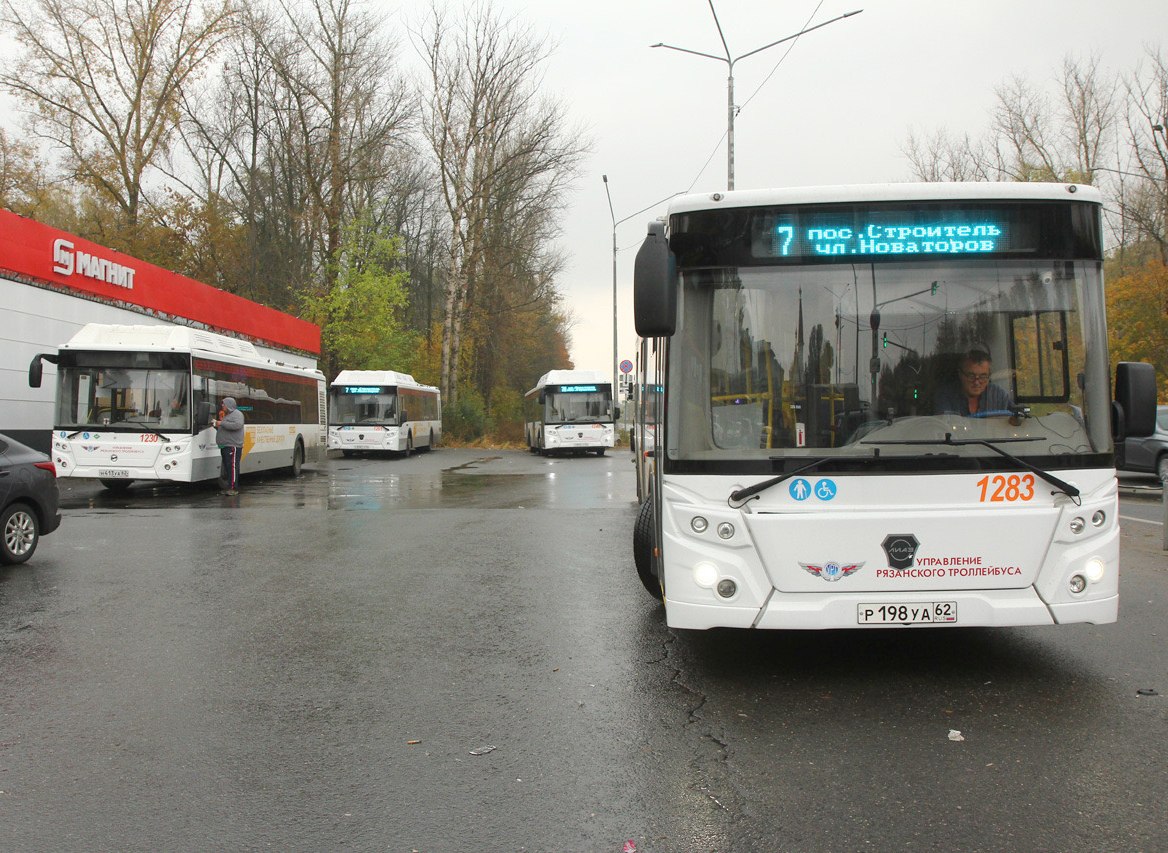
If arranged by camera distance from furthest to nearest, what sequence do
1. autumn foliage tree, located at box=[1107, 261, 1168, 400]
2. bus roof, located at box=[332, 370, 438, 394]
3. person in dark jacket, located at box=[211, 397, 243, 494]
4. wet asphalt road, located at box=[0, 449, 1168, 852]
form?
bus roof, located at box=[332, 370, 438, 394], autumn foliage tree, located at box=[1107, 261, 1168, 400], person in dark jacket, located at box=[211, 397, 243, 494], wet asphalt road, located at box=[0, 449, 1168, 852]

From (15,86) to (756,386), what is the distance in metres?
36.0

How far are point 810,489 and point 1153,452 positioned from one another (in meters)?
17.1

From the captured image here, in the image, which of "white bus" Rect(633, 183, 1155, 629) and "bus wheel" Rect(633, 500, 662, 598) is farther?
"bus wheel" Rect(633, 500, 662, 598)

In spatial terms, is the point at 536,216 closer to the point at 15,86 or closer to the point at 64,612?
the point at 15,86

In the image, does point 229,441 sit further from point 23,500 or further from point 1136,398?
point 1136,398

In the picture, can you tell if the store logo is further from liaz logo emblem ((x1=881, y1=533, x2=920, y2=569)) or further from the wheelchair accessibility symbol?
liaz logo emblem ((x1=881, y1=533, x2=920, y2=569))

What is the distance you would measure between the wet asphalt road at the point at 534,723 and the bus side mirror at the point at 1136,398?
1426 millimetres

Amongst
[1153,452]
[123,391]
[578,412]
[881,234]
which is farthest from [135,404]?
[578,412]

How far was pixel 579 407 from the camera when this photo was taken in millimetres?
36656

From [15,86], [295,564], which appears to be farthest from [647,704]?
[15,86]

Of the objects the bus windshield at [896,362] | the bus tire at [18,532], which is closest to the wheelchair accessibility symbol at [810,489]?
the bus windshield at [896,362]

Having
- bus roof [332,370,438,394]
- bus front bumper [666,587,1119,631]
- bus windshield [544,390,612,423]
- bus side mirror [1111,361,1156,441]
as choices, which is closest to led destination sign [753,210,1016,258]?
bus side mirror [1111,361,1156,441]

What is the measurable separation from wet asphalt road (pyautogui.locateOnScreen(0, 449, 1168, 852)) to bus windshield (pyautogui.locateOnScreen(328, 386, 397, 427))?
2569 centimetres

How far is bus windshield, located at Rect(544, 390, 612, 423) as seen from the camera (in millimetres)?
36625
